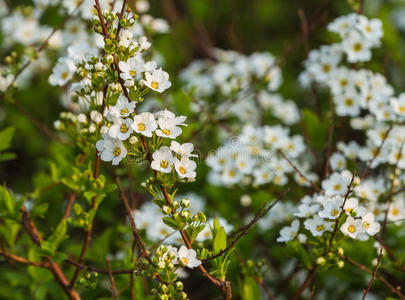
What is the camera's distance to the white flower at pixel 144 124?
181cm

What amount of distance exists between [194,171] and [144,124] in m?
0.34

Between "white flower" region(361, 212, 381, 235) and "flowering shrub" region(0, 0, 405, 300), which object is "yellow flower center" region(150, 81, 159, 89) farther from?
"white flower" region(361, 212, 381, 235)

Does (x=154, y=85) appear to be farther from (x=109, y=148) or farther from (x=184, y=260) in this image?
(x=184, y=260)

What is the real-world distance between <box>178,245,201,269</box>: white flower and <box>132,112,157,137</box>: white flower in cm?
50

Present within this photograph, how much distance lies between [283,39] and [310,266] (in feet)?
13.1

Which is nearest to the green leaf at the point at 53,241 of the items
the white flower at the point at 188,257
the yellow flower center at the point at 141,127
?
the white flower at the point at 188,257

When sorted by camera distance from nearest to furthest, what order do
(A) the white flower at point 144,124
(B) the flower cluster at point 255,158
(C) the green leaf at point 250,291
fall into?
(A) the white flower at point 144,124
(C) the green leaf at point 250,291
(B) the flower cluster at point 255,158

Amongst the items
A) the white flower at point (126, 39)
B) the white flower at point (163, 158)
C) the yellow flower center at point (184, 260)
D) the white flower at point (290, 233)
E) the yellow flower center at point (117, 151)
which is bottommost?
the yellow flower center at point (184, 260)

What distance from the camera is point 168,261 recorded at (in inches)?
73.0

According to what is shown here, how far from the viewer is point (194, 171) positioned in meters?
2.05

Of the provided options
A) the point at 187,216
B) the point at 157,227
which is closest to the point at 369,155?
the point at 157,227

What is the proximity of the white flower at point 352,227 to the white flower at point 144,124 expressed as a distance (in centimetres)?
95

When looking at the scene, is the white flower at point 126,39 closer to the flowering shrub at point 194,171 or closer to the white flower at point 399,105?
the flowering shrub at point 194,171

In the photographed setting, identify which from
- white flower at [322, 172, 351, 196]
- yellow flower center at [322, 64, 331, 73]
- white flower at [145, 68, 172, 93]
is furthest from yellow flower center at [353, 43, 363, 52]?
white flower at [145, 68, 172, 93]
